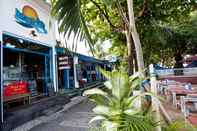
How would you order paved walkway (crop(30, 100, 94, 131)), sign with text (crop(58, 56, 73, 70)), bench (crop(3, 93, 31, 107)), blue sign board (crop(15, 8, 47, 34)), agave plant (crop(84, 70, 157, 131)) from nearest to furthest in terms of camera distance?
agave plant (crop(84, 70, 157, 131)) → paved walkway (crop(30, 100, 94, 131)) → bench (crop(3, 93, 31, 107)) → blue sign board (crop(15, 8, 47, 34)) → sign with text (crop(58, 56, 73, 70))

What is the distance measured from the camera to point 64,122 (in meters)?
8.28

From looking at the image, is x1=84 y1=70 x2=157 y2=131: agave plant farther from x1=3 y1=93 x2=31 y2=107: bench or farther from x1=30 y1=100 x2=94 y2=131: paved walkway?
x1=3 y1=93 x2=31 y2=107: bench

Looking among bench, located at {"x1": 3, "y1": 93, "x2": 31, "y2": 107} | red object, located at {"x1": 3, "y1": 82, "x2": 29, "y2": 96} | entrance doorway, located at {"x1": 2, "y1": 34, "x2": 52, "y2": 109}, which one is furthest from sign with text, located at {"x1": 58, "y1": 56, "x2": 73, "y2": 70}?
bench, located at {"x1": 3, "y1": 93, "x2": 31, "y2": 107}

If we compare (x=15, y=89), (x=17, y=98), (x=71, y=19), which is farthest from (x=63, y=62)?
(x=71, y=19)

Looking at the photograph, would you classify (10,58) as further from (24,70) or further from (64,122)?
(64,122)

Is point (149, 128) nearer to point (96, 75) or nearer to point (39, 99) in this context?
point (39, 99)

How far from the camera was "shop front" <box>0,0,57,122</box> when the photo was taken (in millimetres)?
9719

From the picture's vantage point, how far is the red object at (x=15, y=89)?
967cm

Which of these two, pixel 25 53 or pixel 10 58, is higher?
pixel 25 53

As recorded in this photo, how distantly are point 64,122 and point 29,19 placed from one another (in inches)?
217

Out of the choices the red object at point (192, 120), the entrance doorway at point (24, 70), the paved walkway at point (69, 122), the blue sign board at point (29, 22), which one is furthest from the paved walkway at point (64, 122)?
the blue sign board at point (29, 22)

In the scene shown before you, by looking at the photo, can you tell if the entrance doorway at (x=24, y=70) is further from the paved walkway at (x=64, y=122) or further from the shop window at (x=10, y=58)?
the paved walkway at (x=64, y=122)

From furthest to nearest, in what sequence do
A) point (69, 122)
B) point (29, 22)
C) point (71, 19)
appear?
1. point (29, 22)
2. point (69, 122)
3. point (71, 19)

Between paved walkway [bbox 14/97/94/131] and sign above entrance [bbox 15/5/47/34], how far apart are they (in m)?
4.21
